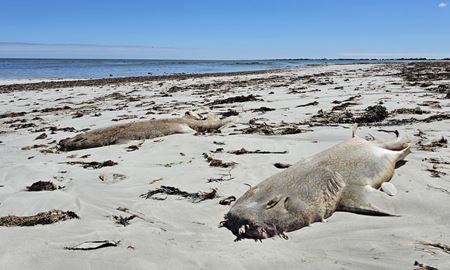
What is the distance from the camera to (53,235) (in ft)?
12.2

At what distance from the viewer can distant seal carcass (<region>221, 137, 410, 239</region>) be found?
3682 millimetres

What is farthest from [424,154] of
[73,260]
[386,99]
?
[386,99]

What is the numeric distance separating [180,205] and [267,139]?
2876mm

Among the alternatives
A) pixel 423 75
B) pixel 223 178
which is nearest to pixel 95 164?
pixel 223 178

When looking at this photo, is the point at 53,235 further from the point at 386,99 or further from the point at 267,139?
the point at 386,99

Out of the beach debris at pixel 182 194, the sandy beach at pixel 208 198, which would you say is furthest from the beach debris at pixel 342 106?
the beach debris at pixel 182 194

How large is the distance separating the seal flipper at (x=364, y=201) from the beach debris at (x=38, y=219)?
7.99 ft

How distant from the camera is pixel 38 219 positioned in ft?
13.4

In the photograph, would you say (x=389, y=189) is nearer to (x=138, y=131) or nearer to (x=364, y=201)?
(x=364, y=201)

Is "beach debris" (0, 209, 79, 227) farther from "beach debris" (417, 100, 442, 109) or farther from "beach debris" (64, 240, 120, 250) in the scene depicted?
"beach debris" (417, 100, 442, 109)

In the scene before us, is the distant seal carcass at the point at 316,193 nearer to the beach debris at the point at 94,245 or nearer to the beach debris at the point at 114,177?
the beach debris at the point at 94,245

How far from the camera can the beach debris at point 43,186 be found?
516 centimetres

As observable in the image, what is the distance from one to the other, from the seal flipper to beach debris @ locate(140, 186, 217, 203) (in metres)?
1.27

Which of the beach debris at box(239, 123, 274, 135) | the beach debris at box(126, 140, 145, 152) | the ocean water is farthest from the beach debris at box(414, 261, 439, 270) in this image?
the ocean water
